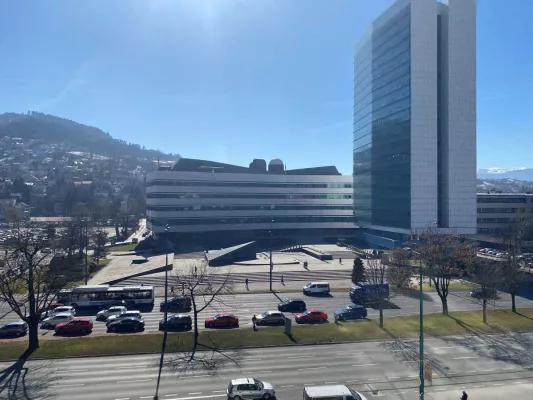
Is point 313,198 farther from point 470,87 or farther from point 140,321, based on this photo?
point 140,321

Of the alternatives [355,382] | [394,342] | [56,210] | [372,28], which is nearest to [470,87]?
[372,28]

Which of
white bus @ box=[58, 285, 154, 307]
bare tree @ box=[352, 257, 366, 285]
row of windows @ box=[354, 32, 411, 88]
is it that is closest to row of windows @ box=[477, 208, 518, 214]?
row of windows @ box=[354, 32, 411, 88]

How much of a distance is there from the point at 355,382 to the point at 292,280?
35317 millimetres

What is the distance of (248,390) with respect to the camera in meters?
19.9

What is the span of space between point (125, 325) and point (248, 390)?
16.3m

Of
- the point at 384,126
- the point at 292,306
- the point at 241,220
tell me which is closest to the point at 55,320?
the point at 292,306

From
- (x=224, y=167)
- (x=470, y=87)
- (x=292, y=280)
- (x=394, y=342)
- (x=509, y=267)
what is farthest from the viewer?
(x=224, y=167)

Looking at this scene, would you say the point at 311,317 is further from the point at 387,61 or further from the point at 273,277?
the point at 387,61

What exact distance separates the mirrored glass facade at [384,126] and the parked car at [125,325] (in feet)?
195

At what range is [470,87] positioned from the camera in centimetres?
7638

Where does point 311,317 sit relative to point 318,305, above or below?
above

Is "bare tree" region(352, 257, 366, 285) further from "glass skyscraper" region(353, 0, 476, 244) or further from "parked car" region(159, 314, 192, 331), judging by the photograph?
"glass skyscraper" region(353, 0, 476, 244)

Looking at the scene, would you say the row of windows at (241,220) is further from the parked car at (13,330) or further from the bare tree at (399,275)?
the parked car at (13,330)

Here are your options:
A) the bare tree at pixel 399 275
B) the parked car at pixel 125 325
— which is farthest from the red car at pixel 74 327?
the bare tree at pixel 399 275
